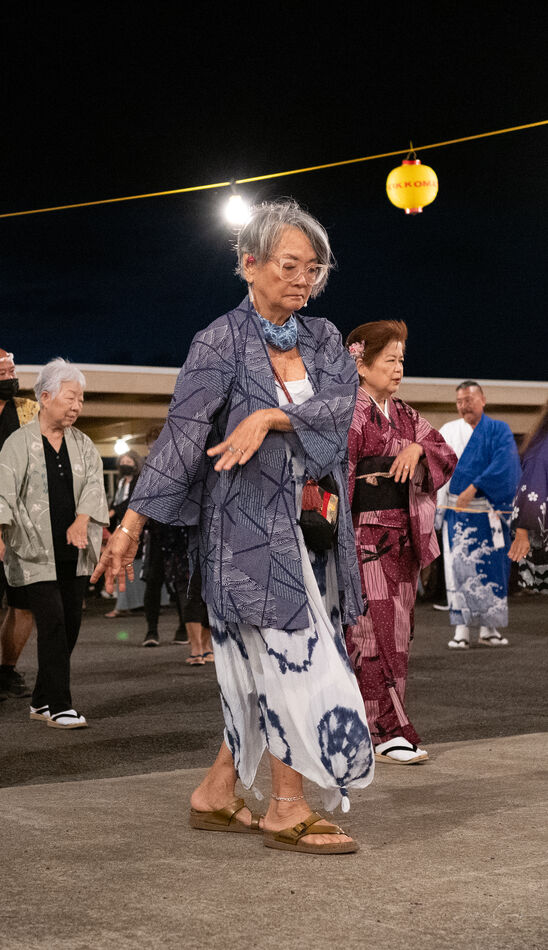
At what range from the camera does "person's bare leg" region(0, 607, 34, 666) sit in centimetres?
708

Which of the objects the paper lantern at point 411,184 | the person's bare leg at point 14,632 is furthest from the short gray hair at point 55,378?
the paper lantern at point 411,184

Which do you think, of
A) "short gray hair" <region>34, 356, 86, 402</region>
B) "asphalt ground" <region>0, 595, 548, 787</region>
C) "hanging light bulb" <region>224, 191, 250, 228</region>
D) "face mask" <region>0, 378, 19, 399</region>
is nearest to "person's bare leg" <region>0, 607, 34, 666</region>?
"asphalt ground" <region>0, 595, 548, 787</region>

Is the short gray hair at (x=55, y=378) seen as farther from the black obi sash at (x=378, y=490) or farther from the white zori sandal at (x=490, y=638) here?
the white zori sandal at (x=490, y=638)

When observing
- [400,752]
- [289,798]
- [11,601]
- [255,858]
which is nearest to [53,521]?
[11,601]

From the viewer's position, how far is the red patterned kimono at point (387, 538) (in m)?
5.23

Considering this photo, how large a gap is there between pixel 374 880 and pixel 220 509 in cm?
109

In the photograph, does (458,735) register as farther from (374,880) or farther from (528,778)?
(374,880)

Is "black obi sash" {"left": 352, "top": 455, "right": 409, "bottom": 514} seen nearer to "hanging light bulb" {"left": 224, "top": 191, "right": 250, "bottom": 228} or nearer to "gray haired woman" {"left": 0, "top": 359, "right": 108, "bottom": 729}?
"gray haired woman" {"left": 0, "top": 359, "right": 108, "bottom": 729}

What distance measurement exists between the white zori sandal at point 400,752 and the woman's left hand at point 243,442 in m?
1.99

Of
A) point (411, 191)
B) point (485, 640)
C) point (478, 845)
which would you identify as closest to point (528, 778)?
point (478, 845)

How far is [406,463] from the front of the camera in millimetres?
5129

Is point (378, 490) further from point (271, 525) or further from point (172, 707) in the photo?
point (172, 707)

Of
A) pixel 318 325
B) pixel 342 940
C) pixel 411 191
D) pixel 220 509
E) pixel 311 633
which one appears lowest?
pixel 342 940

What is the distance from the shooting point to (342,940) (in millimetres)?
2607
